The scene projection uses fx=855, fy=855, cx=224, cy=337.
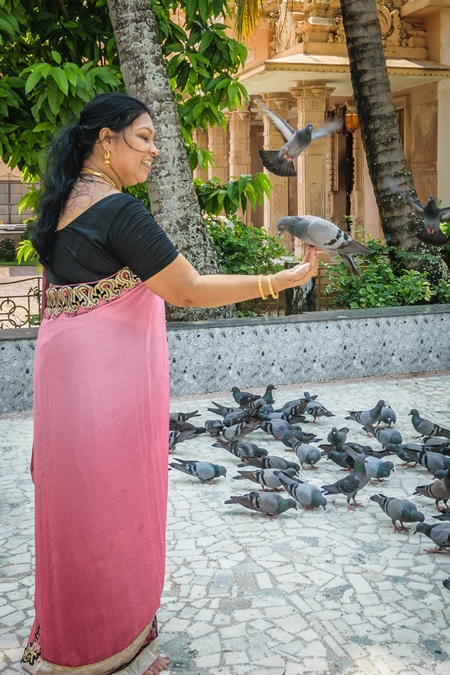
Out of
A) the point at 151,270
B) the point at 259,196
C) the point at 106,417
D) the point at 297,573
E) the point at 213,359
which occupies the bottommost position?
the point at 297,573

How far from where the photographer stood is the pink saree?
9.17 feet

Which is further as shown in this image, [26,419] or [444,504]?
[26,419]

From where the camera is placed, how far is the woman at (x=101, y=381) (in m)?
2.77

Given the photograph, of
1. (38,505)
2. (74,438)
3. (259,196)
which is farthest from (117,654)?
(259,196)

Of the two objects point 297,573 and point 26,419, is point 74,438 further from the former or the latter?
point 26,419

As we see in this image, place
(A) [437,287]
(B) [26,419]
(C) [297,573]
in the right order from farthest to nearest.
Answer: (A) [437,287]
(B) [26,419]
(C) [297,573]

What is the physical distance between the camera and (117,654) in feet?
9.53

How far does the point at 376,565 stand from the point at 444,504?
3.44ft

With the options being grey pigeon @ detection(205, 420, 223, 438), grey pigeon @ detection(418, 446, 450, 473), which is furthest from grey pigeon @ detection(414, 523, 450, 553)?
grey pigeon @ detection(205, 420, 223, 438)

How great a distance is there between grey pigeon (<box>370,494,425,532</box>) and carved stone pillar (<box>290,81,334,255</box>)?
1188 cm

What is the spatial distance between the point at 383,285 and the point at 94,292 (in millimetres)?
7403

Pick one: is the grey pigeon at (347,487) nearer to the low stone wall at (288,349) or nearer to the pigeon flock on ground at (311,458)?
the pigeon flock on ground at (311,458)

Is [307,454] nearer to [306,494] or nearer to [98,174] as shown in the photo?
[306,494]

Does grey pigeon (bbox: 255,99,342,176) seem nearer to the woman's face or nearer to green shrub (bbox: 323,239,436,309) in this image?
the woman's face
